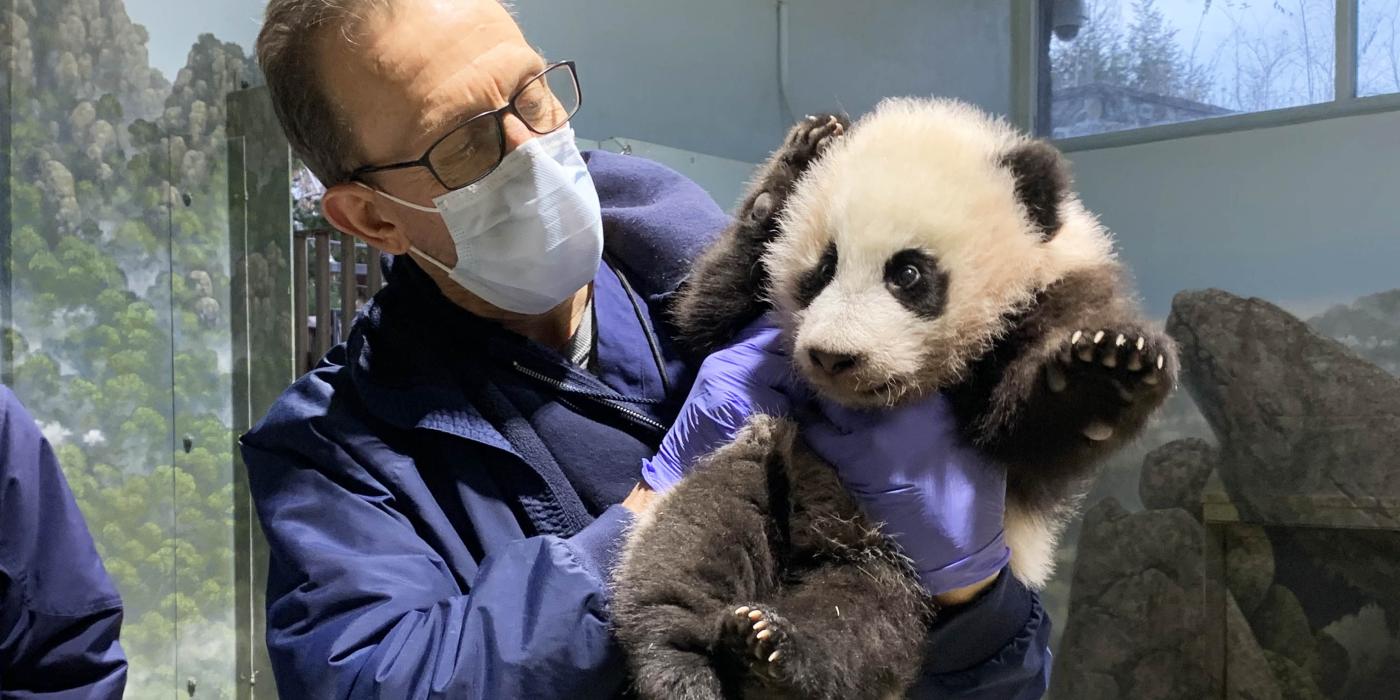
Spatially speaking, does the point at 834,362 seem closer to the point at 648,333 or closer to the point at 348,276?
the point at 648,333

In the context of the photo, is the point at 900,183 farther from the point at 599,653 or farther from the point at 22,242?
the point at 22,242

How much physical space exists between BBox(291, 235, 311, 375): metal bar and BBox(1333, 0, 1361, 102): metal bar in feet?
13.7

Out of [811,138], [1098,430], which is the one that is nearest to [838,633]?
[1098,430]

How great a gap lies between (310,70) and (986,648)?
1340 mm

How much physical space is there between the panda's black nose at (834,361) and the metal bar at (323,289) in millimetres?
3136

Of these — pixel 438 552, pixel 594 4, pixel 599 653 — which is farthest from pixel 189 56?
pixel 599 653

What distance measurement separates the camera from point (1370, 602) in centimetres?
437

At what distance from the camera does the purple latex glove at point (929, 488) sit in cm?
140

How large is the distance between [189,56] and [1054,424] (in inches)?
146

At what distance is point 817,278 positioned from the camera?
152 centimetres

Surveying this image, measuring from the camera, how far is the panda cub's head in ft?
4.65

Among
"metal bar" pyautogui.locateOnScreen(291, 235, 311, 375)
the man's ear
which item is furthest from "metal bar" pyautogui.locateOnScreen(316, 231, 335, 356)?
the man's ear

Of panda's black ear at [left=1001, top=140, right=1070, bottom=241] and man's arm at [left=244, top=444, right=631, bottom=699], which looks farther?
panda's black ear at [left=1001, top=140, right=1070, bottom=241]

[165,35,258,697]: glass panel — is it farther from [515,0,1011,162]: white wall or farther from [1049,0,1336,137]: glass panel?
[1049,0,1336,137]: glass panel
